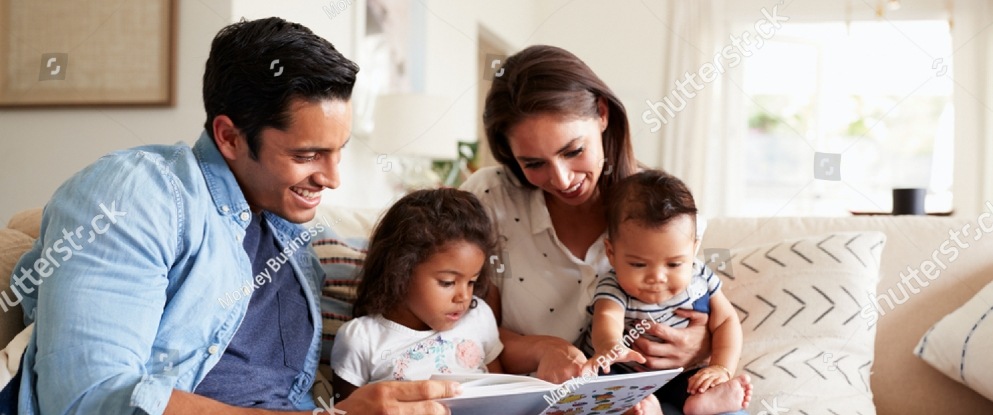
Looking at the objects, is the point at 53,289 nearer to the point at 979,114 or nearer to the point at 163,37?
the point at 163,37

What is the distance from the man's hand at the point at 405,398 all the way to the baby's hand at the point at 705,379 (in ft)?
1.47

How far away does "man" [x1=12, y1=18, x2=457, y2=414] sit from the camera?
3.36ft

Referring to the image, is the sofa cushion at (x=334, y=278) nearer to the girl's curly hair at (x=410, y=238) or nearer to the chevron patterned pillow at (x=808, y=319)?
the girl's curly hair at (x=410, y=238)

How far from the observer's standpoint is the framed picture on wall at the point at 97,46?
2.23m

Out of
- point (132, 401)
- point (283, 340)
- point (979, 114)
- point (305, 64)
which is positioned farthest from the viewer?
point (979, 114)

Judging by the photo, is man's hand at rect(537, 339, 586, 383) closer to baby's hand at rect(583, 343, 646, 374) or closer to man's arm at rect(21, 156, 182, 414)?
baby's hand at rect(583, 343, 646, 374)

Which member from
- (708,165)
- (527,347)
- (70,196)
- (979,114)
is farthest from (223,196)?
(979,114)

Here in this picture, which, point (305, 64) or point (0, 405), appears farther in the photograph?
point (305, 64)

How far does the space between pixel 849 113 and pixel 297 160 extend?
5017 mm

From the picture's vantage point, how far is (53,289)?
1.02 m

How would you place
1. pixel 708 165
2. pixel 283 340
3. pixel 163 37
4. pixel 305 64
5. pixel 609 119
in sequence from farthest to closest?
pixel 708 165 < pixel 163 37 < pixel 609 119 < pixel 283 340 < pixel 305 64

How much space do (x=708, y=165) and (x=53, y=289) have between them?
15.5ft

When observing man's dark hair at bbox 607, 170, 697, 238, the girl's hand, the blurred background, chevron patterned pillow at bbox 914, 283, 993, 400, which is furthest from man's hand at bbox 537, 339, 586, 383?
the blurred background

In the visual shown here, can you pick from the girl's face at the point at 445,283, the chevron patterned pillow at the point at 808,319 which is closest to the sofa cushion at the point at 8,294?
the girl's face at the point at 445,283
